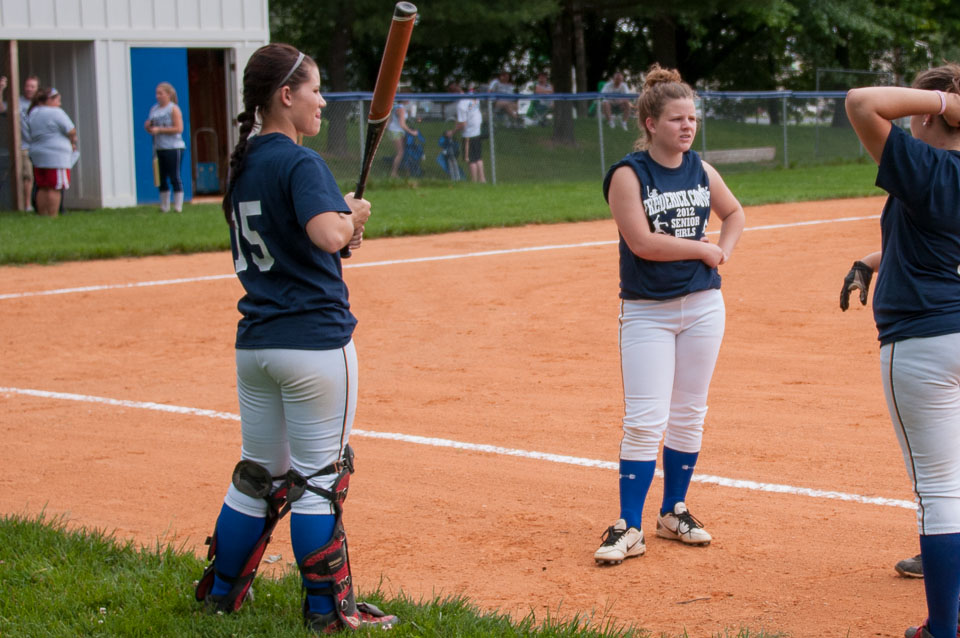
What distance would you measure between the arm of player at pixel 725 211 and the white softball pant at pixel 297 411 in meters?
2.02

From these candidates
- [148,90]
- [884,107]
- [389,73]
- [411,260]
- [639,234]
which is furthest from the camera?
[148,90]

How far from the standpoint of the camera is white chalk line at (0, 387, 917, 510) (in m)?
5.59

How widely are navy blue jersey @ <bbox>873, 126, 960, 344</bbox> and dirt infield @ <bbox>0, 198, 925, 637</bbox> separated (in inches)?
46.4

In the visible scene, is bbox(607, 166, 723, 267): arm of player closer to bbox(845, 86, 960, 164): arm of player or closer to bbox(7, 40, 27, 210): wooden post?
bbox(845, 86, 960, 164): arm of player

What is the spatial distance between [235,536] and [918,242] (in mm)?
2502

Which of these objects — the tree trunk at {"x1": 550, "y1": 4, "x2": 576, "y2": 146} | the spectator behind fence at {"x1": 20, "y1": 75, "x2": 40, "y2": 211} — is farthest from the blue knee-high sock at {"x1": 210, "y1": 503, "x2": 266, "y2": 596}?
the tree trunk at {"x1": 550, "y1": 4, "x2": 576, "y2": 146}

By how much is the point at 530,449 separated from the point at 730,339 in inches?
132

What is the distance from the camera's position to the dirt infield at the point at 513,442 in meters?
4.66

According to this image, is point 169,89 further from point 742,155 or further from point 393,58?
point 393,58

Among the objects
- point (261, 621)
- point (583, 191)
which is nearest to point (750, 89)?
point (583, 191)

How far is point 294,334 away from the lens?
3.79m

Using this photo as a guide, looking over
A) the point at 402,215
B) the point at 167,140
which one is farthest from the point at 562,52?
the point at 402,215

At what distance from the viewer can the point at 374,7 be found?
27.1 m

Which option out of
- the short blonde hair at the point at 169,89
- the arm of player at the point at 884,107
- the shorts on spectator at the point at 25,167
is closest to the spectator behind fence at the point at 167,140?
the short blonde hair at the point at 169,89
